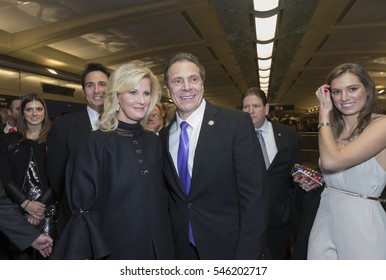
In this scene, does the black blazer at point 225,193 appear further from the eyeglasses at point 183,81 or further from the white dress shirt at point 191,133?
the eyeglasses at point 183,81

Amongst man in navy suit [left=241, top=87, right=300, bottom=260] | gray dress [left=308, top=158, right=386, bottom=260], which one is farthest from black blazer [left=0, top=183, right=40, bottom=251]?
man in navy suit [left=241, top=87, right=300, bottom=260]

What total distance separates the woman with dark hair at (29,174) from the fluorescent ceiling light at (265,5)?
306cm

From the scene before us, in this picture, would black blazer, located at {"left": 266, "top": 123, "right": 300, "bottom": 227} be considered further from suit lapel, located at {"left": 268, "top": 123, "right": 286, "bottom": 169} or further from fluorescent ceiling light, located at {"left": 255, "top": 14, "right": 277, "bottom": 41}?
fluorescent ceiling light, located at {"left": 255, "top": 14, "right": 277, "bottom": 41}

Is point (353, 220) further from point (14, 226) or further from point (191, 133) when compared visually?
point (14, 226)

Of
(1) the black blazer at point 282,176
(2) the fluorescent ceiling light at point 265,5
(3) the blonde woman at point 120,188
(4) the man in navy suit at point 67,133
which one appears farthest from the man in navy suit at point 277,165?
(2) the fluorescent ceiling light at point 265,5

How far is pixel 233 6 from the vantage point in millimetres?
4219

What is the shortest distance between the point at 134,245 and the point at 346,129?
1.61m

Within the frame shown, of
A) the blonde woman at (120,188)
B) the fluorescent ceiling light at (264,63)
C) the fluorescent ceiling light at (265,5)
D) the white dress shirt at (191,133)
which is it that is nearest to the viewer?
the blonde woman at (120,188)

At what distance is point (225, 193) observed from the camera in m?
1.95

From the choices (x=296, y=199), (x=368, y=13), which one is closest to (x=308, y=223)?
(x=296, y=199)

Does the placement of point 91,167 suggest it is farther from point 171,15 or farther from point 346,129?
point 171,15

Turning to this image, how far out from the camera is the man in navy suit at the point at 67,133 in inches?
107

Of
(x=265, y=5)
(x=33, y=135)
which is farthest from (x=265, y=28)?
(x=33, y=135)

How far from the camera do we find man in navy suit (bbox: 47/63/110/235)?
107 inches
